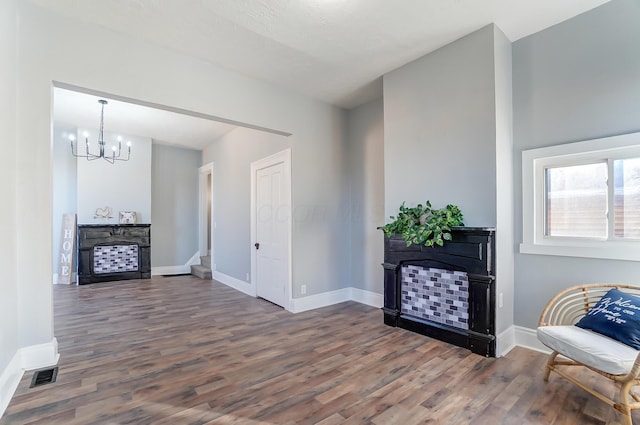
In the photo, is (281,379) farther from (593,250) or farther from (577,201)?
(577,201)

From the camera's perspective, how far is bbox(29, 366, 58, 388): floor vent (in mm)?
2176

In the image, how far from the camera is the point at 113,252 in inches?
238

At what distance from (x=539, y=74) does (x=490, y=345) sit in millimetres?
2534

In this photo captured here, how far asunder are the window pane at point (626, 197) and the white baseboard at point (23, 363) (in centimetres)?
464

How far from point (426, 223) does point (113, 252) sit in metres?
6.19

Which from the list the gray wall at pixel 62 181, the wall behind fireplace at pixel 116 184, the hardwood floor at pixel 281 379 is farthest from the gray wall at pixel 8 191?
the gray wall at pixel 62 181

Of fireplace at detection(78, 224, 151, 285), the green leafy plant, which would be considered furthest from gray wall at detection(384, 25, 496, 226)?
fireplace at detection(78, 224, 151, 285)

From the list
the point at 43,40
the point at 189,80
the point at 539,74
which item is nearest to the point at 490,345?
the point at 539,74

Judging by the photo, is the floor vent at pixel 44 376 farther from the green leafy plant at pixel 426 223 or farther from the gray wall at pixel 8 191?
the green leafy plant at pixel 426 223

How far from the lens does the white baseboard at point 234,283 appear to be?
16.3 feet

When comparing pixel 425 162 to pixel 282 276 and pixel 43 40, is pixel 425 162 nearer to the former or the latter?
pixel 282 276

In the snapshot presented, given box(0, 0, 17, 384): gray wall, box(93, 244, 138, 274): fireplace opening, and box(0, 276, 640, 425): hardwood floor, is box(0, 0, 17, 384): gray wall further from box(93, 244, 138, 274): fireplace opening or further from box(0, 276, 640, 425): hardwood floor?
box(93, 244, 138, 274): fireplace opening

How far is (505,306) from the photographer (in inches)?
110

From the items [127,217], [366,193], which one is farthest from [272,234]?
[127,217]
